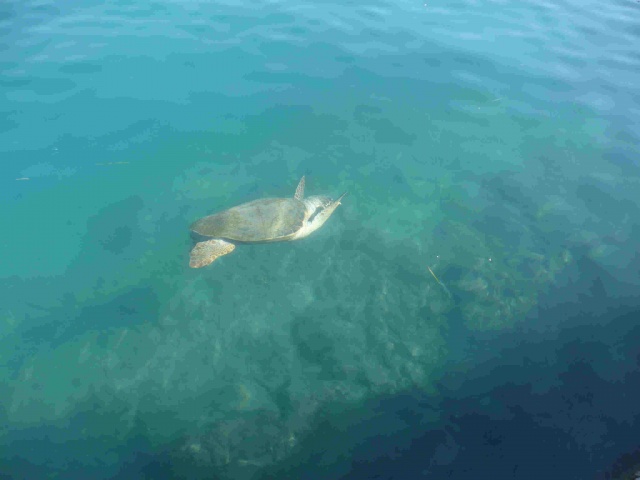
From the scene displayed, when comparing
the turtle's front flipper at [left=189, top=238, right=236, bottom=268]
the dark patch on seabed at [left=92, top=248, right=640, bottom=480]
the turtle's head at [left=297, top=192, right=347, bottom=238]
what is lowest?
the dark patch on seabed at [left=92, top=248, right=640, bottom=480]

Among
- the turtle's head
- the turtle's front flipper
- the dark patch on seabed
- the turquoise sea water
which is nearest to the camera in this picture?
the dark patch on seabed

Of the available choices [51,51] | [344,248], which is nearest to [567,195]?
[344,248]

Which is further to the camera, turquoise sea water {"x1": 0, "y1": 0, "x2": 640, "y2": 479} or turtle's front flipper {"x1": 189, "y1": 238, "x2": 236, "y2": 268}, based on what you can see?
turtle's front flipper {"x1": 189, "y1": 238, "x2": 236, "y2": 268}

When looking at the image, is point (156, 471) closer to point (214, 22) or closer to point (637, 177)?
point (637, 177)

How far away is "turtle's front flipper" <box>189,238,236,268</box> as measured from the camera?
906cm

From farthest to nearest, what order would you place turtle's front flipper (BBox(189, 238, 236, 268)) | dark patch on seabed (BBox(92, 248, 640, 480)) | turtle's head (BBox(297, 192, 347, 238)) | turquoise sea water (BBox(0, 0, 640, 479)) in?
turtle's head (BBox(297, 192, 347, 238)) < turtle's front flipper (BBox(189, 238, 236, 268)) < turquoise sea water (BBox(0, 0, 640, 479)) < dark patch on seabed (BBox(92, 248, 640, 480))

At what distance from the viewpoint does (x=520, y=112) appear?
1453cm

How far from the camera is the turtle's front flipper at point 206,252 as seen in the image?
9.06 m

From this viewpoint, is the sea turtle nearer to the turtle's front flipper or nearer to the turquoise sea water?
the turtle's front flipper

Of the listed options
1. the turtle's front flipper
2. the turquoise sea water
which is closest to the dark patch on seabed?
the turquoise sea water

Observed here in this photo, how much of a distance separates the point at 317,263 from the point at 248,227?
2155mm

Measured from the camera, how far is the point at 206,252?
359 inches

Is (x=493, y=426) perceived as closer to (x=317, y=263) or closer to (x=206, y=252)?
(x=317, y=263)

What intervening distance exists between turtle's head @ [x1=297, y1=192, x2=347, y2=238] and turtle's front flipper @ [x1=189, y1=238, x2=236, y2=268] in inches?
85.7
